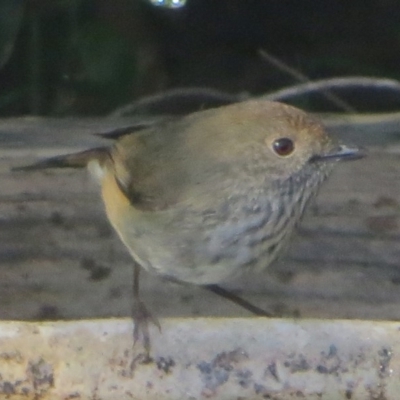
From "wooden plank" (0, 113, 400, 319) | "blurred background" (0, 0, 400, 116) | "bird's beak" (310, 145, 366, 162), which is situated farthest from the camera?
"blurred background" (0, 0, 400, 116)

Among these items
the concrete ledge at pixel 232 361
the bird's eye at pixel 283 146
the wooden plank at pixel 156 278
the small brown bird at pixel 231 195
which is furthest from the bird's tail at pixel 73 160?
the concrete ledge at pixel 232 361

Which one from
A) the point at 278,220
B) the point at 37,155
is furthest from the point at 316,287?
the point at 37,155

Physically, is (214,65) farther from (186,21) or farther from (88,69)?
(88,69)

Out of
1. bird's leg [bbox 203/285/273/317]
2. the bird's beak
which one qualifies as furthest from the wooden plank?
the bird's beak

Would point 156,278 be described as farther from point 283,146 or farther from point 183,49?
point 183,49

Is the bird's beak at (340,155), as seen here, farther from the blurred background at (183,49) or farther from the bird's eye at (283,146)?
the blurred background at (183,49)

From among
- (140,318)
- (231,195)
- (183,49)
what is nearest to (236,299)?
(231,195)

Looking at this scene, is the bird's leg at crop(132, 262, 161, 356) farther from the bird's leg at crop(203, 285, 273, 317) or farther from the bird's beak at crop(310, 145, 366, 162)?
the bird's beak at crop(310, 145, 366, 162)
